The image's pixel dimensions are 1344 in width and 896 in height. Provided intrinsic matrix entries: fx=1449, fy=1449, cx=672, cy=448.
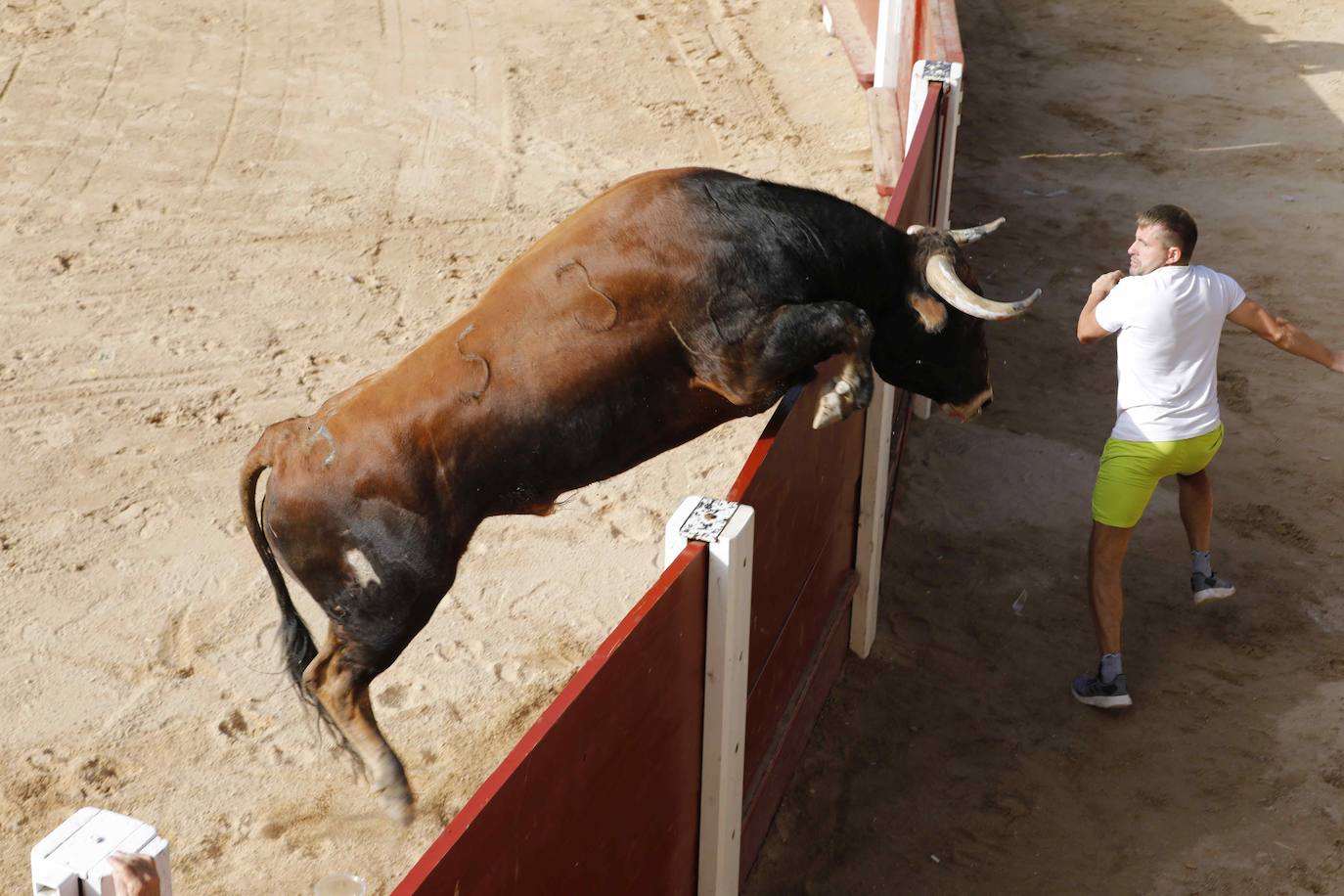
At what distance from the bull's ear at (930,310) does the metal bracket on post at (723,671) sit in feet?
2.80

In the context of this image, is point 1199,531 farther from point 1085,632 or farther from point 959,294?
point 959,294

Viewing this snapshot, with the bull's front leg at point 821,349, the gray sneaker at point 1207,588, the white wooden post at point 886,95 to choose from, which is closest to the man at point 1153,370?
the gray sneaker at point 1207,588

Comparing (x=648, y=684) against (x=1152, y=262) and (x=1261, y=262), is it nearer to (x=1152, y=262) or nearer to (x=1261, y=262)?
(x=1152, y=262)

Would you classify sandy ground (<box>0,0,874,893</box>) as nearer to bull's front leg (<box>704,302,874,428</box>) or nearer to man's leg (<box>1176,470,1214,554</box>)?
bull's front leg (<box>704,302,874,428</box>)

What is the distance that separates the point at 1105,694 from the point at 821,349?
5.01ft

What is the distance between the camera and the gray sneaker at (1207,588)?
4414 mm

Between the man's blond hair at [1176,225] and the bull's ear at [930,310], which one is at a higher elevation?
the man's blond hair at [1176,225]

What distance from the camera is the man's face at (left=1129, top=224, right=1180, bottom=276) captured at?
3793 millimetres

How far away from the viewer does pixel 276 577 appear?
3.69m

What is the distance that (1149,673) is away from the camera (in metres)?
4.21

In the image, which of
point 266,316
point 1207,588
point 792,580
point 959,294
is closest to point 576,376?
point 792,580

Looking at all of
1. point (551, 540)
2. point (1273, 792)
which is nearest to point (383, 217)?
point (551, 540)

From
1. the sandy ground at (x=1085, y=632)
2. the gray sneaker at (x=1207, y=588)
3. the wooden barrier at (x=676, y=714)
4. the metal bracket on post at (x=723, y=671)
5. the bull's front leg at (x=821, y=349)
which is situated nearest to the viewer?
the wooden barrier at (x=676, y=714)

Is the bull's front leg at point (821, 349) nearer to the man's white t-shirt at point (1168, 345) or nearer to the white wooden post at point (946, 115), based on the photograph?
the man's white t-shirt at point (1168, 345)
